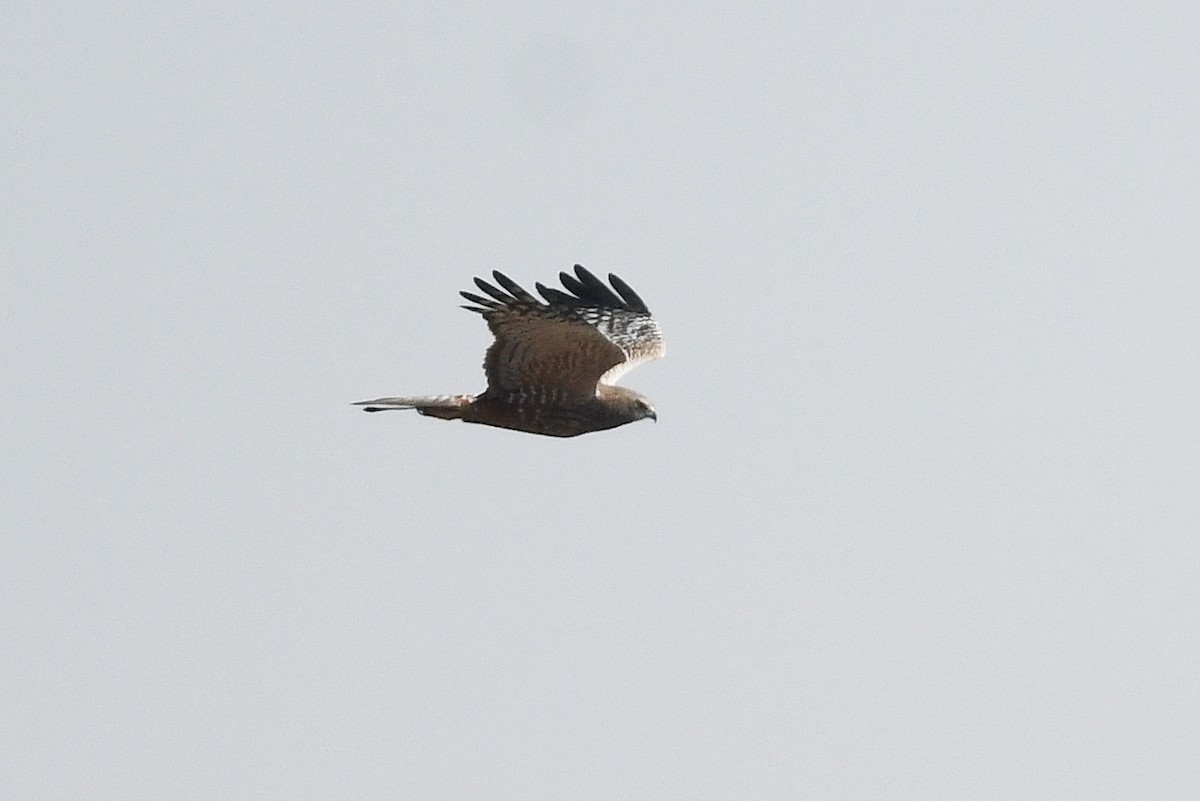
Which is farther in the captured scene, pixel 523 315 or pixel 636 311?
pixel 636 311

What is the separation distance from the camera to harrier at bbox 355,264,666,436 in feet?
64.8

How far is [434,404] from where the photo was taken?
66.7 feet

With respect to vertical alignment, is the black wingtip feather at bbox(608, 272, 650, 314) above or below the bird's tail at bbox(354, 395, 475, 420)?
above

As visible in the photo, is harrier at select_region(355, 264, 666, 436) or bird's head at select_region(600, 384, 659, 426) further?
bird's head at select_region(600, 384, 659, 426)

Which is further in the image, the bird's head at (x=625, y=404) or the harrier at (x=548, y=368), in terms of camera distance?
the bird's head at (x=625, y=404)

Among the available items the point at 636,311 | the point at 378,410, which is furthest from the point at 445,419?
the point at 636,311

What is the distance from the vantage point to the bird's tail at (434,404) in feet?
66.1

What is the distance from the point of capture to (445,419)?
2055cm

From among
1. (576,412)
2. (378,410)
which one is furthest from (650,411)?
(378,410)

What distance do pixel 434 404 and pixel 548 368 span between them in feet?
3.27

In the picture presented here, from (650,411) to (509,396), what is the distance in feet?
4.50

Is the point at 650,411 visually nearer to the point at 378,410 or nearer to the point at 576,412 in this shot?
the point at 576,412

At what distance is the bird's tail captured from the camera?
66.1 feet

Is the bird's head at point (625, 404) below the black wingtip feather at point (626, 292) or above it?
below
